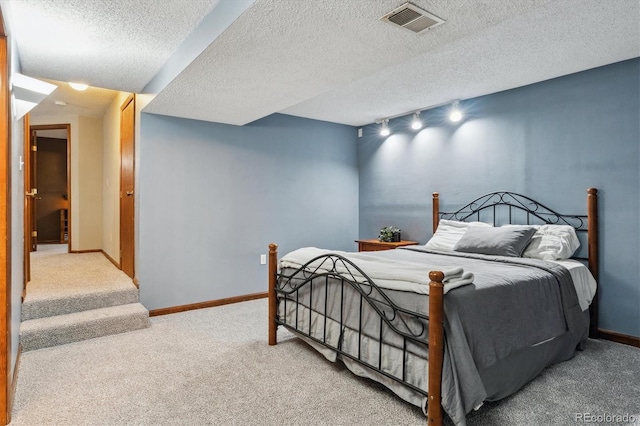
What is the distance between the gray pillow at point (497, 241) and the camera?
10.3 ft

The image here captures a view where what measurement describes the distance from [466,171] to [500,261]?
1473 mm

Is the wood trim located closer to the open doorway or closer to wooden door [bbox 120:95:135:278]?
wooden door [bbox 120:95:135:278]

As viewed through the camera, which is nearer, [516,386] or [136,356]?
[516,386]

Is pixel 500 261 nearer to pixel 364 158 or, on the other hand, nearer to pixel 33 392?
pixel 364 158

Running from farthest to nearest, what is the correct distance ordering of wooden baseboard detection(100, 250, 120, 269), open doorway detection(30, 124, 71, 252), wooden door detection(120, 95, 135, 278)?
open doorway detection(30, 124, 71, 252), wooden baseboard detection(100, 250, 120, 269), wooden door detection(120, 95, 135, 278)

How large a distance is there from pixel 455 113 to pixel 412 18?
2.34 metres

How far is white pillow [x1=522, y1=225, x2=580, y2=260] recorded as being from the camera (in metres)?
3.06

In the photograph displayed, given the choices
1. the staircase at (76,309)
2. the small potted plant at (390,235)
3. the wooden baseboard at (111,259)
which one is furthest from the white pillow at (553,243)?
the wooden baseboard at (111,259)

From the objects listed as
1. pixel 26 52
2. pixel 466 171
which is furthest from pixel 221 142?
pixel 466 171

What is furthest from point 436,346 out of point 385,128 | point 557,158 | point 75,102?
point 75,102

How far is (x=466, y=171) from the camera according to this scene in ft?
13.6

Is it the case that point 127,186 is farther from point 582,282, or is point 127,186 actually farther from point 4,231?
point 582,282

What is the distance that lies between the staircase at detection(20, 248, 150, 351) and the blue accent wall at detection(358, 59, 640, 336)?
3.30m

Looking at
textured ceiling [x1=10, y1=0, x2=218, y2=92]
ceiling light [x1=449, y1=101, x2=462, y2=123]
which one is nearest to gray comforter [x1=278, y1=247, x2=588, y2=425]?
ceiling light [x1=449, y1=101, x2=462, y2=123]
